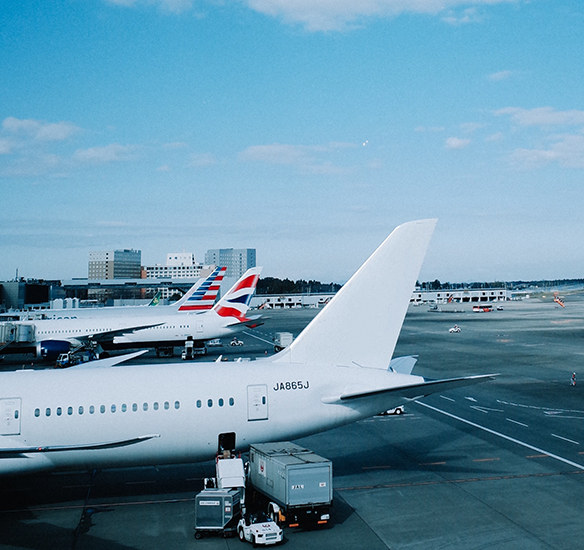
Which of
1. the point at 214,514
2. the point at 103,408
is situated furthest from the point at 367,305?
the point at 103,408

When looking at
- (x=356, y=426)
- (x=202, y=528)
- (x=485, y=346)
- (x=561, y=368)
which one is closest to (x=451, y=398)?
(x=356, y=426)

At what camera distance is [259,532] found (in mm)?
17016

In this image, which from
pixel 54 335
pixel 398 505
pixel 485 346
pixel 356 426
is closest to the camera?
pixel 398 505

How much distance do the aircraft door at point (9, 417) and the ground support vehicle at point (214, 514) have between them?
24.4 feet

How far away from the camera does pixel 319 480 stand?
59.8ft

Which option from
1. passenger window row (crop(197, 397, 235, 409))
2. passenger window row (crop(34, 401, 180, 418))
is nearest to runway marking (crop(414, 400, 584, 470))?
passenger window row (crop(197, 397, 235, 409))

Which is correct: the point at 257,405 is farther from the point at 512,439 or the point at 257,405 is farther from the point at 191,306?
the point at 191,306

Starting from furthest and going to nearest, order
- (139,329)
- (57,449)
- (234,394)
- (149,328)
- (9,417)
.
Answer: (149,328) → (139,329) → (234,394) → (9,417) → (57,449)

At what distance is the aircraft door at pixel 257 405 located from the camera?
21.1 m

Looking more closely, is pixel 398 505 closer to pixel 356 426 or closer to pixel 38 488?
pixel 356 426

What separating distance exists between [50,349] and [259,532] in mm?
51312

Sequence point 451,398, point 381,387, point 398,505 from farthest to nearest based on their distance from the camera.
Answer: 1. point 451,398
2. point 381,387
3. point 398,505

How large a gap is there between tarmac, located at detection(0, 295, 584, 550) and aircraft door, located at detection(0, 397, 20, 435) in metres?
3.13

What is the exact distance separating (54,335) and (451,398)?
47.0 metres
